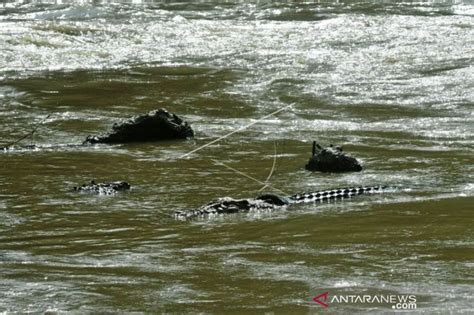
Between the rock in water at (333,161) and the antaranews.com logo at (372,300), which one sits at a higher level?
the antaranews.com logo at (372,300)

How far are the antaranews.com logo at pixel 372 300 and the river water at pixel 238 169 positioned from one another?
5 cm

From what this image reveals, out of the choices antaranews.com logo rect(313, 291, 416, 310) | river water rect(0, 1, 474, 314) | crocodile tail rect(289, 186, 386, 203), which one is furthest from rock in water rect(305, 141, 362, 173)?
antaranews.com logo rect(313, 291, 416, 310)

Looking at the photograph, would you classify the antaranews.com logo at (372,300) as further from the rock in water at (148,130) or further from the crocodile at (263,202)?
the rock in water at (148,130)

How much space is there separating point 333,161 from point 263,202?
169 centimetres

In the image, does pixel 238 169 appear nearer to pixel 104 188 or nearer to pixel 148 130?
pixel 104 188

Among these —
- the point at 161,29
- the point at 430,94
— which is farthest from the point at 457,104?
the point at 161,29

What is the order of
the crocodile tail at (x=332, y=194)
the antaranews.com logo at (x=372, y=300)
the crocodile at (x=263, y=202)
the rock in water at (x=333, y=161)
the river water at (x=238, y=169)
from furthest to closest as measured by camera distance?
1. the rock in water at (x=333, y=161)
2. the crocodile tail at (x=332, y=194)
3. the crocodile at (x=263, y=202)
4. the river water at (x=238, y=169)
5. the antaranews.com logo at (x=372, y=300)

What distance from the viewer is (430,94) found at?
14.7 meters

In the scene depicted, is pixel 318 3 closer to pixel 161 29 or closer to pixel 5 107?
pixel 161 29

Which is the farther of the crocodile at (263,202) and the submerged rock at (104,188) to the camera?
the submerged rock at (104,188)

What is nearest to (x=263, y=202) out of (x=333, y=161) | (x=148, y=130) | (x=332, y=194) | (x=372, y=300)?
(x=332, y=194)

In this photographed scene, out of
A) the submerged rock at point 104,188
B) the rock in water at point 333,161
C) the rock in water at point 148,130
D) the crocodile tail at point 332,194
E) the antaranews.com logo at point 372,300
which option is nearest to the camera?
the antaranews.com logo at point 372,300

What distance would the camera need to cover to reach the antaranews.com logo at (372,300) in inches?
209

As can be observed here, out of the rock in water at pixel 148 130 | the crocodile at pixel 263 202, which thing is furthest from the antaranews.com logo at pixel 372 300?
the rock in water at pixel 148 130
